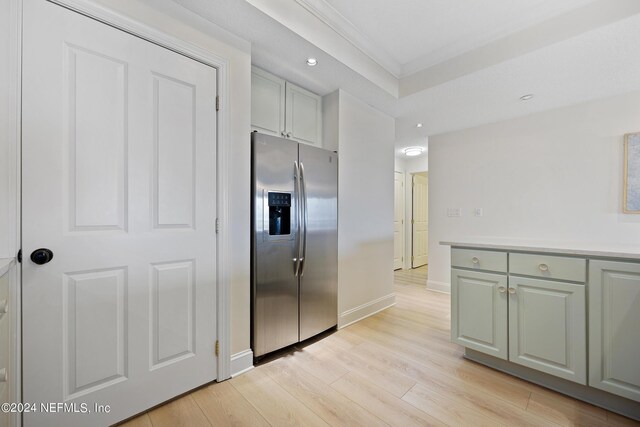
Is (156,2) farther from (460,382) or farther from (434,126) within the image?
(434,126)

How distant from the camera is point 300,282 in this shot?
2.20 meters

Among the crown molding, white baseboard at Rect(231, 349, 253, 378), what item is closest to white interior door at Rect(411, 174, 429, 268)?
the crown molding

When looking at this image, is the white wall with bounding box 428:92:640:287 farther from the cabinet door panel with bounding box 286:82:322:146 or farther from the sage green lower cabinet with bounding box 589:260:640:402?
the cabinet door panel with bounding box 286:82:322:146

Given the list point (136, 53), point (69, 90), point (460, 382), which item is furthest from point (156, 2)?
point (460, 382)

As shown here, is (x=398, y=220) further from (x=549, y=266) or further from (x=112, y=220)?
(x=112, y=220)

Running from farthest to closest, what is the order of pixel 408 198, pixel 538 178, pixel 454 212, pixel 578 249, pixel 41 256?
pixel 408 198 → pixel 454 212 → pixel 538 178 → pixel 578 249 → pixel 41 256

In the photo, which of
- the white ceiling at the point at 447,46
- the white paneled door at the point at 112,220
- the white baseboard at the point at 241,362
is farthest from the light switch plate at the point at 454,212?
the white paneled door at the point at 112,220

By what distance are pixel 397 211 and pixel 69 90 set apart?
16.5 feet

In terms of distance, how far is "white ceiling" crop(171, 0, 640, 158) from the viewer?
5.63 feet

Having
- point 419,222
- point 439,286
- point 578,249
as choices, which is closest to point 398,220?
point 419,222

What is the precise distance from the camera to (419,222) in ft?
19.4

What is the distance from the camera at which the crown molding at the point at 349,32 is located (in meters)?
1.87

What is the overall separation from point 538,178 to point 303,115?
288 cm

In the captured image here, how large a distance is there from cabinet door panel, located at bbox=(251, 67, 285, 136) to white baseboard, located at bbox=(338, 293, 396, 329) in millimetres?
1912
